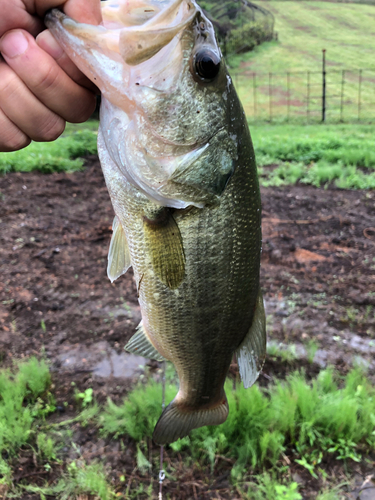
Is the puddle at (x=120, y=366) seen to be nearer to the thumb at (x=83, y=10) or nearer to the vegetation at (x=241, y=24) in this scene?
the thumb at (x=83, y=10)

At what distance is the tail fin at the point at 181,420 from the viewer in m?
1.73

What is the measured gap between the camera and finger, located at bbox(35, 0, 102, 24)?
108 cm

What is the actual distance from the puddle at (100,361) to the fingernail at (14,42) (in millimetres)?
2796

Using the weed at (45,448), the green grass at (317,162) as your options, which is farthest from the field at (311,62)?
the weed at (45,448)

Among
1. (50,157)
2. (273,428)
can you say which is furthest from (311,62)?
(273,428)

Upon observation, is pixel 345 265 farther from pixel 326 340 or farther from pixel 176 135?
pixel 176 135

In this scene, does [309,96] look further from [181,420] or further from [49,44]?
[49,44]

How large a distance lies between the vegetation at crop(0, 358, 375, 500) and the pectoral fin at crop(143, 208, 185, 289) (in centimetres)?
176

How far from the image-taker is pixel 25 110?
4.19 ft

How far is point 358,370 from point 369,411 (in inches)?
16.5

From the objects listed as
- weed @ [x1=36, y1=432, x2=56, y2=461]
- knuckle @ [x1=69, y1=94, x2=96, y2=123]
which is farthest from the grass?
knuckle @ [x1=69, y1=94, x2=96, y2=123]

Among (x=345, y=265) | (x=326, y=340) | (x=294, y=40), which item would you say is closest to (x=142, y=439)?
(x=326, y=340)

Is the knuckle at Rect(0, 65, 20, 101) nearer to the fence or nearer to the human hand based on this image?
the human hand

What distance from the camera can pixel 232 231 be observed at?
1.34m
